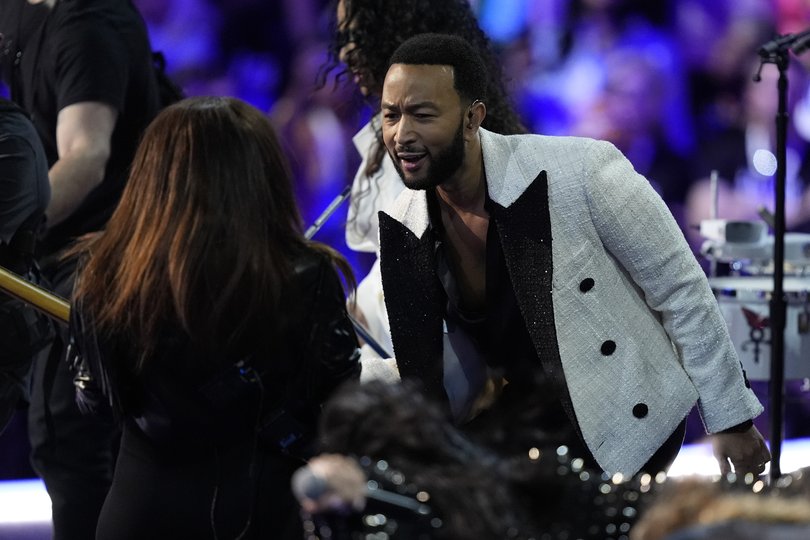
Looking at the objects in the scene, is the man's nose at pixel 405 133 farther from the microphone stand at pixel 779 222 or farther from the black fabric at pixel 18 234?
the microphone stand at pixel 779 222

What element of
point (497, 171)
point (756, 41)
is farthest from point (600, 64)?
point (497, 171)

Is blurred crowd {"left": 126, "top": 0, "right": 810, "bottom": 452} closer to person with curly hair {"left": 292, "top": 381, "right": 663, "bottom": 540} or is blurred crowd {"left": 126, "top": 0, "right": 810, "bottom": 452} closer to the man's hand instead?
the man's hand

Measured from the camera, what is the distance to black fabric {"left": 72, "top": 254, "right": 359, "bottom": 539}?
2295 millimetres

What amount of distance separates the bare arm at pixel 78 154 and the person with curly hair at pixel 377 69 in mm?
820

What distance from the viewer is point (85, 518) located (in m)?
3.65

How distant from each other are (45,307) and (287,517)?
70 centimetres

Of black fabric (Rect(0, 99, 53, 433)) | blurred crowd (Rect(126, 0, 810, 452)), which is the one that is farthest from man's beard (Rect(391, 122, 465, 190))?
blurred crowd (Rect(126, 0, 810, 452))

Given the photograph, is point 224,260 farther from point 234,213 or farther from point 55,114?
point 55,114

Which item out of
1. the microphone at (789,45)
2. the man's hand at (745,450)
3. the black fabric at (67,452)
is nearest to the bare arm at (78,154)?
the black fabric at (67,452)

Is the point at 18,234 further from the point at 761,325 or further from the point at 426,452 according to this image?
the point at 761,325

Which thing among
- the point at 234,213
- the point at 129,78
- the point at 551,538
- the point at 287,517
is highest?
the point at 129,78

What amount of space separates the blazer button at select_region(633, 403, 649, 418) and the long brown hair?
3.07ft

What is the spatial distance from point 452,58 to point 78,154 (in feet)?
4.22

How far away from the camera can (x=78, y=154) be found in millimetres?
3695
